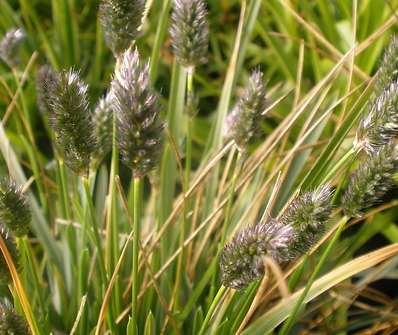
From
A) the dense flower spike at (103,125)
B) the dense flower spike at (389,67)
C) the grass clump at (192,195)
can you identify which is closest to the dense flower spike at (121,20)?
the grass clump at (192,195)

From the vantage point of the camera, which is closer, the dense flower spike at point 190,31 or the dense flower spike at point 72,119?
Result: the dense flower spike at point 72,119

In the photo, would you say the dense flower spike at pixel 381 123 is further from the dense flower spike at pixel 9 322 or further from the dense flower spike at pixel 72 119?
the dense flower spike at pixel 9 322

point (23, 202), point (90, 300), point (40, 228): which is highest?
point (23, 202)

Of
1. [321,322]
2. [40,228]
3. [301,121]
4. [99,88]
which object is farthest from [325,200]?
[99,88]

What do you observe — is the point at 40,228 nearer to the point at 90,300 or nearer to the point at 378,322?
the point at 90,300

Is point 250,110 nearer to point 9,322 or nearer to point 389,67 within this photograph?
point 389,67

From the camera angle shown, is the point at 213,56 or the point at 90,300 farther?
the point at 213,56

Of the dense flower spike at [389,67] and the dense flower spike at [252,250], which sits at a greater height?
the dense flower spike at [389,67]
